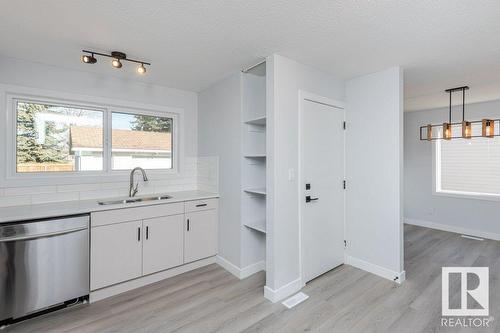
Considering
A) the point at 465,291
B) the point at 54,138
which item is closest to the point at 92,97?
the point at 54,138

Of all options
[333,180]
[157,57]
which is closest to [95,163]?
[157,57]

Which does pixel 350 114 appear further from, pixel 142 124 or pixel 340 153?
pixel 142 124

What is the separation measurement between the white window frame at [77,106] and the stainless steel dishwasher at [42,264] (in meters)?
0.80

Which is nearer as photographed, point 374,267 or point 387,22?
point 387,22

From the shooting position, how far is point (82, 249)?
92.9 inches

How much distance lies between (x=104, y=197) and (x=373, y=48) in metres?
3.47

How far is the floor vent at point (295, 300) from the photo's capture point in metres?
2.37

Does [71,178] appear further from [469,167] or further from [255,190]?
[469,167]

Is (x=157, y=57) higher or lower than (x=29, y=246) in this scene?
higher

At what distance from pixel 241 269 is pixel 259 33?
8.27 ft

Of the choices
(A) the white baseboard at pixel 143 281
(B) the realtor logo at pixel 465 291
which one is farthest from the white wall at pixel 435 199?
(A) the white baseboard at pixel 143 281

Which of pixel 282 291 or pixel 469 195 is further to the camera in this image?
pixel 469 195

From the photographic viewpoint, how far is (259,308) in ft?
7.61

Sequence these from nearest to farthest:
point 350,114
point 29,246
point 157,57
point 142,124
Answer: point 29,246
point 157,57
point 350,114
point 142,124
